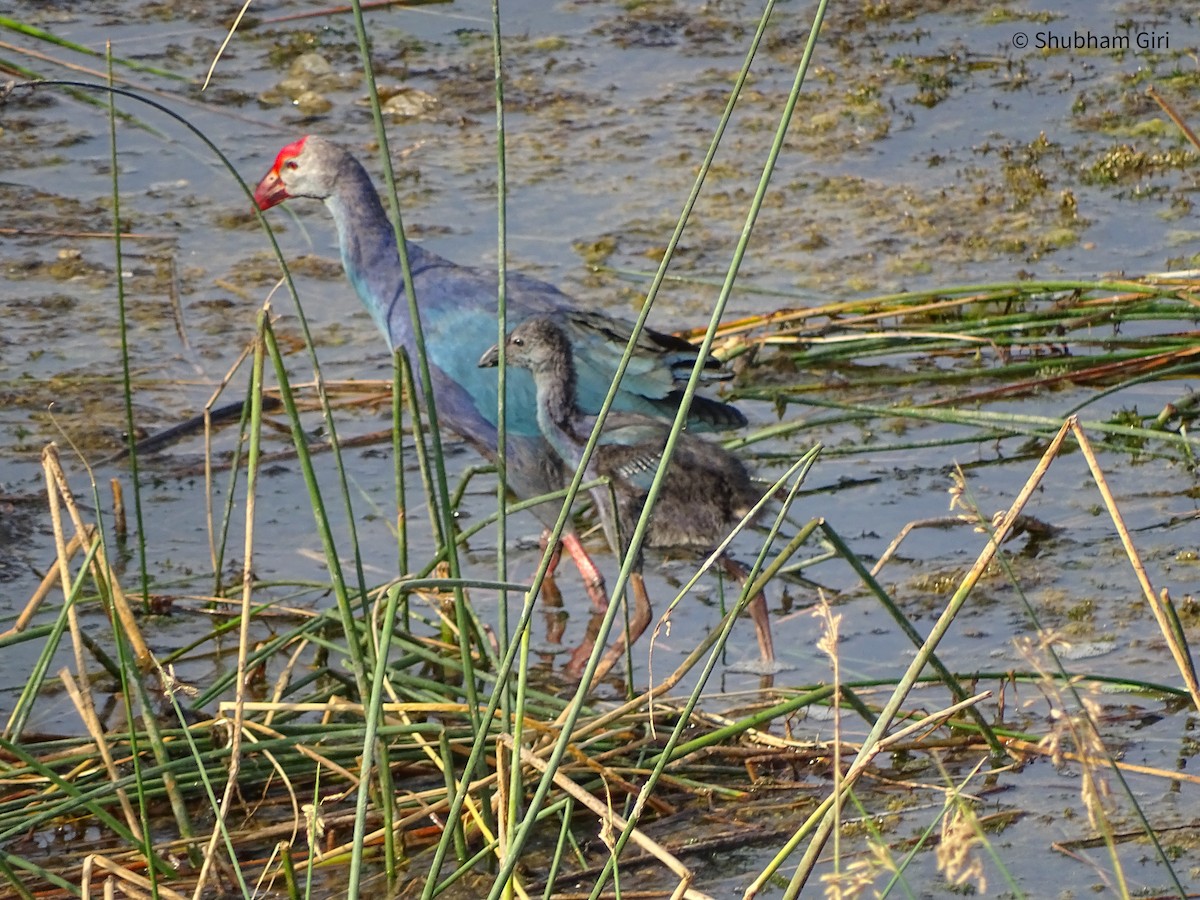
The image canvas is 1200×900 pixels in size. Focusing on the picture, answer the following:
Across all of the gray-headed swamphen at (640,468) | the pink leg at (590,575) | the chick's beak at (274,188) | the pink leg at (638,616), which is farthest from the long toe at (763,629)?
the chick's beak at (274,188)

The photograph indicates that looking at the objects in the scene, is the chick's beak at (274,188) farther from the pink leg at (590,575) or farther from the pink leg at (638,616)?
the pink leg at (638,616)

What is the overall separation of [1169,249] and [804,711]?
8.88ft

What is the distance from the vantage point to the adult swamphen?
3.89m

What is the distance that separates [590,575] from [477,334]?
2.17 feet

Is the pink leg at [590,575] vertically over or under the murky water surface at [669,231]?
under

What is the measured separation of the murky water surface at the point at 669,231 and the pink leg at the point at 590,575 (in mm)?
66

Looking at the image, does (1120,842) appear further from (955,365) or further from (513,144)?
(513,144)

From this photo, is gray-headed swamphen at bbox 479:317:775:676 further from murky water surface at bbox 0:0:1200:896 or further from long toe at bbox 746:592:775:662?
murky water surface at bbox 0:0:1200:896

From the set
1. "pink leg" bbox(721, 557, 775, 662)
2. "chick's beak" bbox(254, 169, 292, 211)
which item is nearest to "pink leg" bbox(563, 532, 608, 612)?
"pink leg" bbox(721, 557, 775, 662)

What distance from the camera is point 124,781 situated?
90.5 inches

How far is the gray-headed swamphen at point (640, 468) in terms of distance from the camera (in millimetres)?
3590

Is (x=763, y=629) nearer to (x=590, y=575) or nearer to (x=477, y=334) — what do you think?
(x=590, y=575)

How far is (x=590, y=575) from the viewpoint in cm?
394

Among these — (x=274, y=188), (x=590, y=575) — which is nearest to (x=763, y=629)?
(x=590, y=575)
